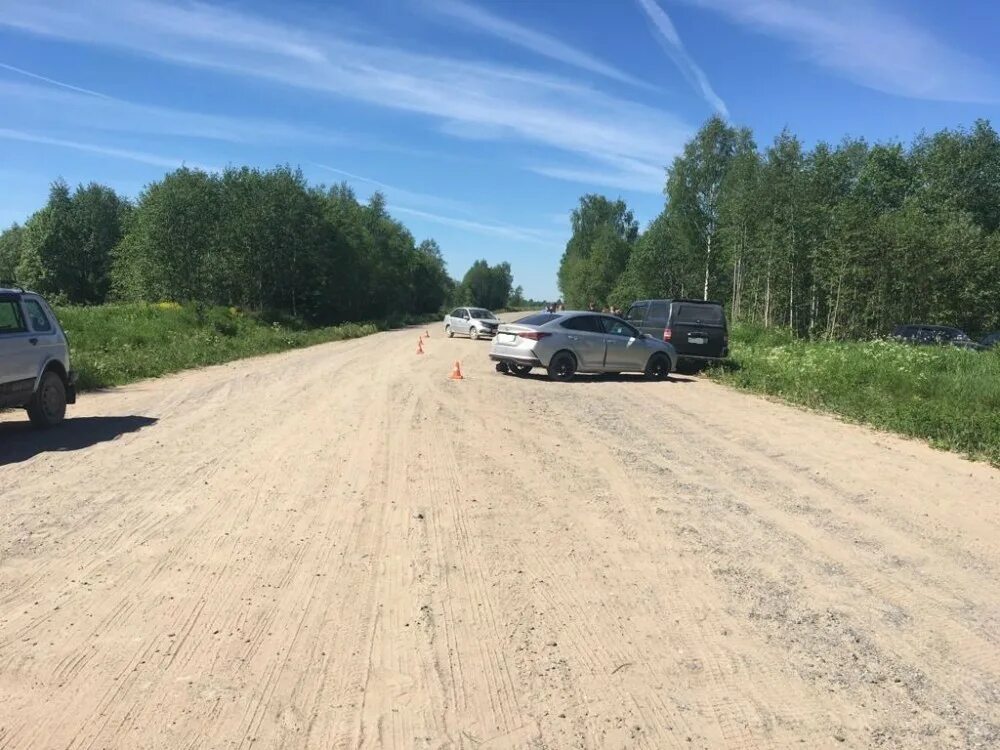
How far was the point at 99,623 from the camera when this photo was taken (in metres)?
3.93

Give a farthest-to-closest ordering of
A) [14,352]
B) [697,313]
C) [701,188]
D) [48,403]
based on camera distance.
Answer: [701,188]
[697,313]
[48,403]
[14,352]

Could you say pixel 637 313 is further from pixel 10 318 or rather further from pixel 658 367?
pixel 10 318

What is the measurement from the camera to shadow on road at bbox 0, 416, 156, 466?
8.43 m

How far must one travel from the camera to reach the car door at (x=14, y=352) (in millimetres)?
8891

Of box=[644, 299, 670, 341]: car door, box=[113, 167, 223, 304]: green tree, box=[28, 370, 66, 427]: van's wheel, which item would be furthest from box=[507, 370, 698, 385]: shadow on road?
box=[113, 167, 223, 304]: green tree

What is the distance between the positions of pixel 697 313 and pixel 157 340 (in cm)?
1754

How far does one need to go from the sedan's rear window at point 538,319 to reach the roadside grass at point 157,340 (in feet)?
29.3

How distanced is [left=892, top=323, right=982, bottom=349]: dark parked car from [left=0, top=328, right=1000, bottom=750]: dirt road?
16.4m

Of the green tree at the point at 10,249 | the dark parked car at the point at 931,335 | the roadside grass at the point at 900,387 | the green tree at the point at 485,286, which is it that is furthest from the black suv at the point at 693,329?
the green tree at the point at 485,286

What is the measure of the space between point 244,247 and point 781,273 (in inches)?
1242

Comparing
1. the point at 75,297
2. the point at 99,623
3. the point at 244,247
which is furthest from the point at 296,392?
the point at 75,297

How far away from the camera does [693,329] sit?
19.1 meters

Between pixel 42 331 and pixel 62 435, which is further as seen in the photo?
pixel 42 331

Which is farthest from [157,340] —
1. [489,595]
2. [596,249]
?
[596,249]
